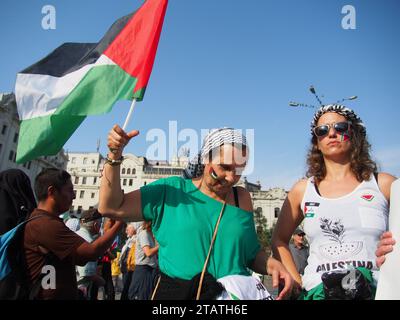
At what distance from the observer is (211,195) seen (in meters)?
2.20

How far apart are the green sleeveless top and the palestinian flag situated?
1.17 m

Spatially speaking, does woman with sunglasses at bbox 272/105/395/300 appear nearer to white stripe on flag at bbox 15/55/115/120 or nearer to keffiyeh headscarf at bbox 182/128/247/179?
keffiyeh headscarf at bbox 182/128/247/179

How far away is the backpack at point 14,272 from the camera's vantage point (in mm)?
2379

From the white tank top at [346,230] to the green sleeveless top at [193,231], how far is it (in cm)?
43

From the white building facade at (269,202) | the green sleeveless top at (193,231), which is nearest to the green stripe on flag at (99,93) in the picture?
the green sleeveless top at (193,231)

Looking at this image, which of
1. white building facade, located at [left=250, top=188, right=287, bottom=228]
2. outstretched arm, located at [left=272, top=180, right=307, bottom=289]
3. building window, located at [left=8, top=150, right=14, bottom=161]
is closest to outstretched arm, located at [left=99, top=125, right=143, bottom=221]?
outstretched arm, located at [left=272, top=180, right=307, bottom=289]

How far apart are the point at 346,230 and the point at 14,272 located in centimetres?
258

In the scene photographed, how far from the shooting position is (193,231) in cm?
197

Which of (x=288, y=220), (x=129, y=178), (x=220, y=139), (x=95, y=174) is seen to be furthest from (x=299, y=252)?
(x=95, y=174)

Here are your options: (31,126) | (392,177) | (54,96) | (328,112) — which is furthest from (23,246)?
(392,177)

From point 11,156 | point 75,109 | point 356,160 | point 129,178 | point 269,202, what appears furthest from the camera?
point 269,202

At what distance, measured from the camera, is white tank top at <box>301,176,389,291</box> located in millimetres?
1934

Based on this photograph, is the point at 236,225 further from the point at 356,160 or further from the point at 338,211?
the point at 356,160

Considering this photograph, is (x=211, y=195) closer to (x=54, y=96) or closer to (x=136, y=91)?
(x=136, y=91)
